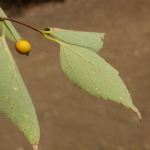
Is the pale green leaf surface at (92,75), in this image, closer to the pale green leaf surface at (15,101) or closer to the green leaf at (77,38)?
the green leaf at (77,38)

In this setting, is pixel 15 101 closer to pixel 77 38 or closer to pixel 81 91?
pixel 77 38

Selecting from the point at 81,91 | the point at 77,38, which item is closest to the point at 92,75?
the point at 77,38

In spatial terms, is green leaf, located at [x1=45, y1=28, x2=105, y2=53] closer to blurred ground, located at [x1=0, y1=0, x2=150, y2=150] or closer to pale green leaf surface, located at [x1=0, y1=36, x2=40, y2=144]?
pale green leaf surface, located at [x1=0, y1=36, x2=40, y2=144]

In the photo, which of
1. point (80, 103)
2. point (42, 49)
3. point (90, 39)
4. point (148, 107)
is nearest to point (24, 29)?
point (42, 49)

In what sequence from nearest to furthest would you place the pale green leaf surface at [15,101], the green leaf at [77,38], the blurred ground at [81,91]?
the pale green leaf surface at [15,101], the green leaf at [77,38], the blurred ground at [81,91]

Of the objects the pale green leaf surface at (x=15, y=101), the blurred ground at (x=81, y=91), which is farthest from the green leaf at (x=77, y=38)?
the blurred ground at (x=81, y=91)

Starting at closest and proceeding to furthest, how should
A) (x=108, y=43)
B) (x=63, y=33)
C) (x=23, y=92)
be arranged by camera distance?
(x=23, y=92)
(x=63, y=33)
(x=108, y=43)

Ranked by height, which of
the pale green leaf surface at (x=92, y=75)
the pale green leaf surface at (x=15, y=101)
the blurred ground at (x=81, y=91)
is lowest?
the blurred ground at (x=81, y=91)

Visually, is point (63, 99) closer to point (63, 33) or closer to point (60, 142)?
point (60, 142)
